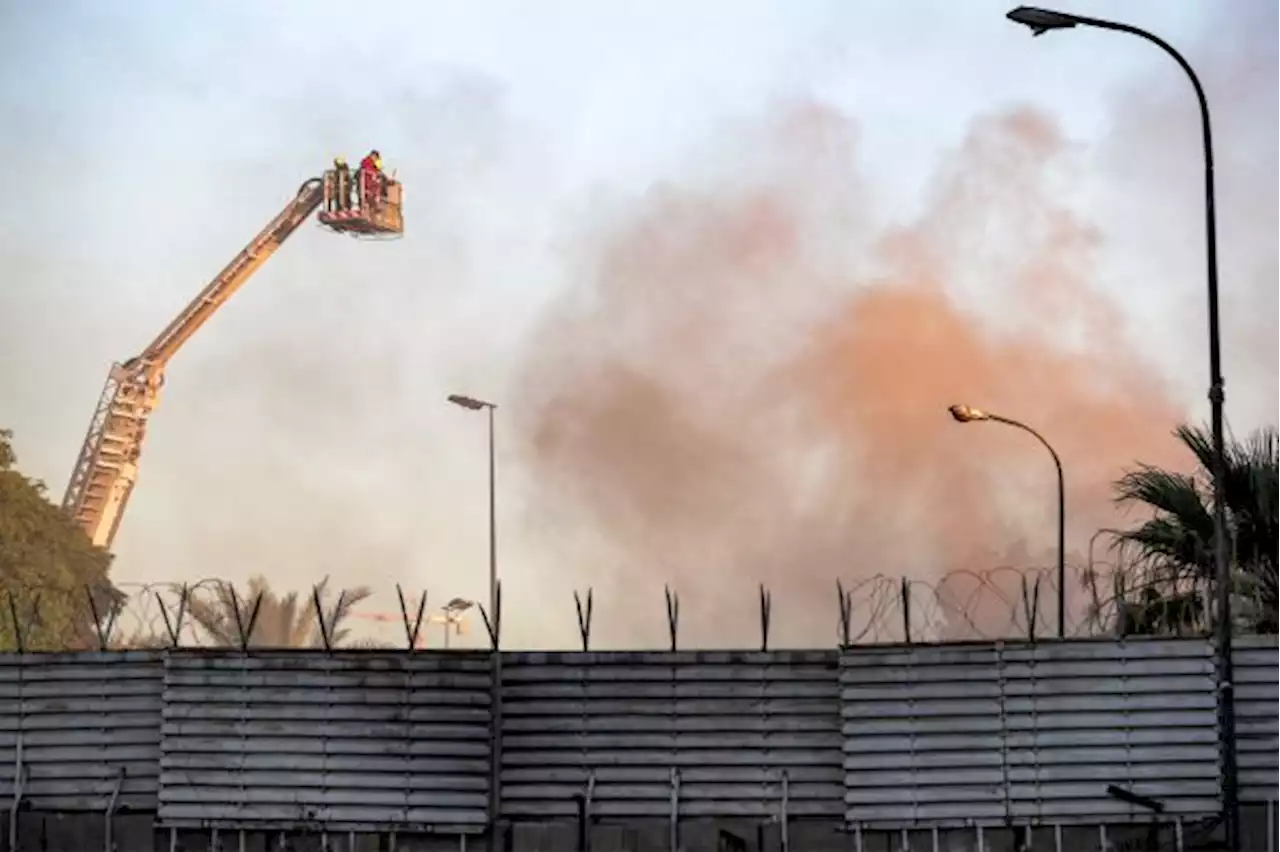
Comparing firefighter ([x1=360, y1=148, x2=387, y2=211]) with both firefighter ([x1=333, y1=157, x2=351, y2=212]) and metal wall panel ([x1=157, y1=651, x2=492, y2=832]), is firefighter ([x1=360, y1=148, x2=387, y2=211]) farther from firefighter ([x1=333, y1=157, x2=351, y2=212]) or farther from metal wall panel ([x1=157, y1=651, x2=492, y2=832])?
metal wall panel ([x1=157, y1=651, x2=492, y2=832])

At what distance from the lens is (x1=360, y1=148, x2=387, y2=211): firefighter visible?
102m

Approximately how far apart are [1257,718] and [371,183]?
8449cm

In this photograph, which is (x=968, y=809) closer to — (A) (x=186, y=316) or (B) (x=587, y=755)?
(B) (x=587, y=755)

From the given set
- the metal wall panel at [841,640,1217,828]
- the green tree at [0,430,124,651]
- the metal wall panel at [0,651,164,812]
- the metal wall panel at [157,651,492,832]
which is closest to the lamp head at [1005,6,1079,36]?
the metal wall panel at [841,640,1217,828]

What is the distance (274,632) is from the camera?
86062 mm

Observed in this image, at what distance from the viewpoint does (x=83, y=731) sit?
2458 centimetres

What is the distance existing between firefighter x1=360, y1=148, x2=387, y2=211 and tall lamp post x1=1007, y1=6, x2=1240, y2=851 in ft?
268

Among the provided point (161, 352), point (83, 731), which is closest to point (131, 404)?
point (161, 352)

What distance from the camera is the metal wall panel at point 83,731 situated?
24359 mm

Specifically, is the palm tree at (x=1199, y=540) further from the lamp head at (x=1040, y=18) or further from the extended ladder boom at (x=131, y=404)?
the extended ladder boom at (x=131, y=404)

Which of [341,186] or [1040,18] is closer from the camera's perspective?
[1040,18]

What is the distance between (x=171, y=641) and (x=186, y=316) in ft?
257

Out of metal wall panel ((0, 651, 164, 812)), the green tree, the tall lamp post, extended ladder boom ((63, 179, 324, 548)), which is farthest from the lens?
extended ladder boom ((63, 179, 324, 548))

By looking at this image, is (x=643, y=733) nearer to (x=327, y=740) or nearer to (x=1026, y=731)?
(x=327, y=740)
